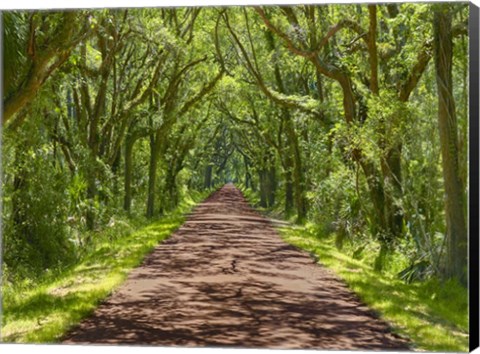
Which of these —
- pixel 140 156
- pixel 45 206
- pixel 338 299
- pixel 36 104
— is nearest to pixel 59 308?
pixel 338 299

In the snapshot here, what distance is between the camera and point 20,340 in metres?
6.68

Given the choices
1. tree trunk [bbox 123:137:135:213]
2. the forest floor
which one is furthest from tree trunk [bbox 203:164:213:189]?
the forest floor

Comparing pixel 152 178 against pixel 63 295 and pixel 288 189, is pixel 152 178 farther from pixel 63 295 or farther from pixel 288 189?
pixel 63 295

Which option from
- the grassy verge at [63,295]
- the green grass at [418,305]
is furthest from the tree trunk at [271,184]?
the green grass at [418,305]

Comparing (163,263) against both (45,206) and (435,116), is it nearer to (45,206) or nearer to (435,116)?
(45,206)

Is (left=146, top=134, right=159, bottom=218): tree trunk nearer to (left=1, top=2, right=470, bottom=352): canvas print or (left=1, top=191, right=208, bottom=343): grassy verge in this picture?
(left=1, top=2, right=470, bottom=352): canvas print

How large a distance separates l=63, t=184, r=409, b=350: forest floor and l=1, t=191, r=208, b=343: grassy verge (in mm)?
182

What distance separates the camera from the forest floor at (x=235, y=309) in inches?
261

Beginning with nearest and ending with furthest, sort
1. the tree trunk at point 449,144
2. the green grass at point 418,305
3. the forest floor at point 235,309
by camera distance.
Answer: the green grass at point 418,305 → the forest floor at point 235,309 → the tree trunk at point 449,144

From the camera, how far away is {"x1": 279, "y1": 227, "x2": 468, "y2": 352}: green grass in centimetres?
645

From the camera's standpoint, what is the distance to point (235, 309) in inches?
308

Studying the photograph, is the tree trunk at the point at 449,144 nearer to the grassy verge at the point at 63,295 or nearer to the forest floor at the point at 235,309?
the forest floor at the point at 235,309

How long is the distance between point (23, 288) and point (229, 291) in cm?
313

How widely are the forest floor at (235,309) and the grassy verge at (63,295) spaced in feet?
0.60
